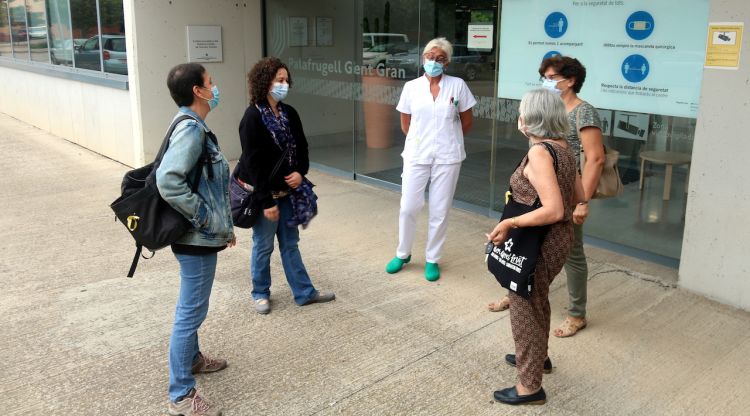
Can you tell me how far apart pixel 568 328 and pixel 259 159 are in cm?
214

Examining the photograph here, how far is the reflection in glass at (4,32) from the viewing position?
13820 mm

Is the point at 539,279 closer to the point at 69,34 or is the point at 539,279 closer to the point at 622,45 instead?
the point at 622,45

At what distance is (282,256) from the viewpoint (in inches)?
176

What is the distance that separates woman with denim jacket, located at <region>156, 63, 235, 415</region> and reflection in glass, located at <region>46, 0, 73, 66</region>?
8330 mm

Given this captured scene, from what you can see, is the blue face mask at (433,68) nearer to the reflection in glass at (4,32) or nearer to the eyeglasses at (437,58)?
the eyeglasses at (437,58)

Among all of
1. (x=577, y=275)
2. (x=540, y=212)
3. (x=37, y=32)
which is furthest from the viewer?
(x=37, y=32)

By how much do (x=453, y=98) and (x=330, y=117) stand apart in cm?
398

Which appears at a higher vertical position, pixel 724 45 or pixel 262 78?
pixel 724 45

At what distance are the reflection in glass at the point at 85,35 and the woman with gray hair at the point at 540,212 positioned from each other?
804 cm

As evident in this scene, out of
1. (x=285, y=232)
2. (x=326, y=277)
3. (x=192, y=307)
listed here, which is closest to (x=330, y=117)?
(x=326, y=277)

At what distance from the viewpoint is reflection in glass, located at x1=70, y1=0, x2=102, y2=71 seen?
950 cm

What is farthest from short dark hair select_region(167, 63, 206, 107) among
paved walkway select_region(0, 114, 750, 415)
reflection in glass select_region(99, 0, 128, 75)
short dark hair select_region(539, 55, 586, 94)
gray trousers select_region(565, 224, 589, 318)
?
reflection in glass select_region(99, 0, 128, 75)

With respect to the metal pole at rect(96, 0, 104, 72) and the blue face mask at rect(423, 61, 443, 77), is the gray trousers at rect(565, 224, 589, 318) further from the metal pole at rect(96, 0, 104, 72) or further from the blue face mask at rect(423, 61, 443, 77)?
the metal pole at rect(96, 0, 104, 72)

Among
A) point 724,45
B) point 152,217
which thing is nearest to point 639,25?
point 724,45
